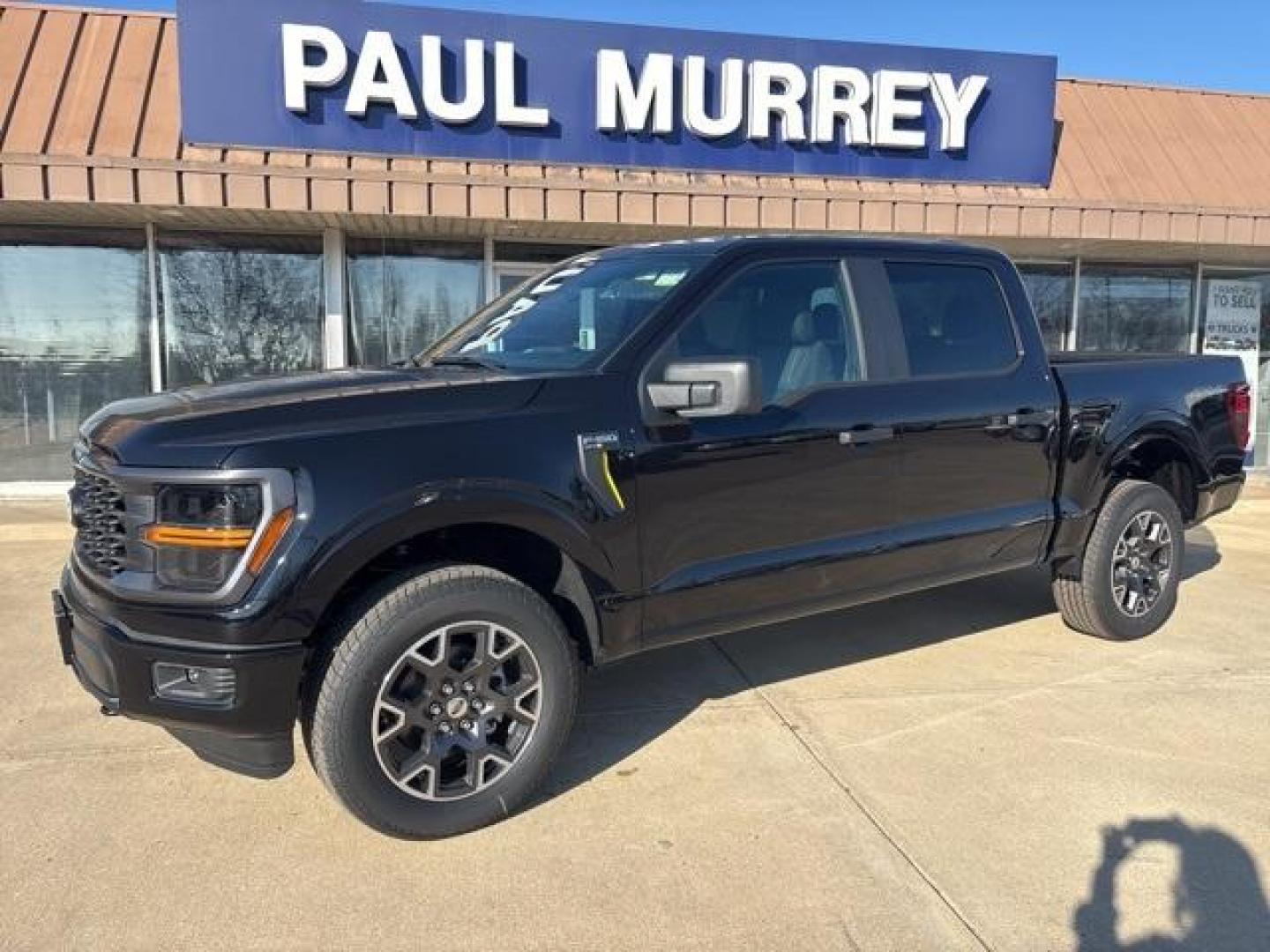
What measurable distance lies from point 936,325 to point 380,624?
9.01 feet

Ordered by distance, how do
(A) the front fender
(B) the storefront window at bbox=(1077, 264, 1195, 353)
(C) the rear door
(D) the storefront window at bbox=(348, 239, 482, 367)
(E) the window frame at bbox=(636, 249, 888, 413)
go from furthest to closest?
(B) the storefront window at bbox=(1077, 264, 1195, 353) → (D) the storefront window at bbox=(348, 239, 482, 367) → (C) the rear door → (E) the window frame at bbox=(636, 249, 888, 413) → (A) the front fender

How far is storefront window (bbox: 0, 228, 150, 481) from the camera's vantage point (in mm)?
9039

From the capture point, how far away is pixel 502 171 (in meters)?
8.38

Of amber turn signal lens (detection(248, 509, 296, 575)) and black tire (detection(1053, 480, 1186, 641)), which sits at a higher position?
amber turn signal lens (detection(248, 509, 296, 575))

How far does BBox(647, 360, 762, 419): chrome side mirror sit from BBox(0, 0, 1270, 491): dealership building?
16.9 feet

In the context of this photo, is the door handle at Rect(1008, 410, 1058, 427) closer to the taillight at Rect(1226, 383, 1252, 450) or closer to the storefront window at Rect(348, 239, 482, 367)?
the taillight at Rect(1226, 383, 1252, 450)

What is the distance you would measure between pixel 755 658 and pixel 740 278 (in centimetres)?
198

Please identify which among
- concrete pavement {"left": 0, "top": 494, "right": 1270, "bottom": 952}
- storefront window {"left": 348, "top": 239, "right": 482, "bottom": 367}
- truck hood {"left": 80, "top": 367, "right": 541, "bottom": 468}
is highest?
storefront window {"left": 348, "top": 239, "right": 482, "bottom": 367}

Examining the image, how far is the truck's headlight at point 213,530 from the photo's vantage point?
269cm

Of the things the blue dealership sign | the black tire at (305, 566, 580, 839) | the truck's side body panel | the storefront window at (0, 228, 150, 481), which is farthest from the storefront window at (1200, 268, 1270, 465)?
the storefront window at (0, 228, 150, 481)

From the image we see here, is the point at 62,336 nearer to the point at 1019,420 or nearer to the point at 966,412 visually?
the point at 966,412

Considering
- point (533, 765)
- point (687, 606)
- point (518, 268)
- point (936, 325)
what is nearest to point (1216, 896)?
point (687, 606)

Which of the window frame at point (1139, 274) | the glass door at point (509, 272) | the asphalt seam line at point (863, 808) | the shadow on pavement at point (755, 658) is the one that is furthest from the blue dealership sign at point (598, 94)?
the asphalt seam line at point (863, 808)

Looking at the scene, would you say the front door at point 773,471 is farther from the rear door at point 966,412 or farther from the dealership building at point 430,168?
the dealership building at point 430,168
